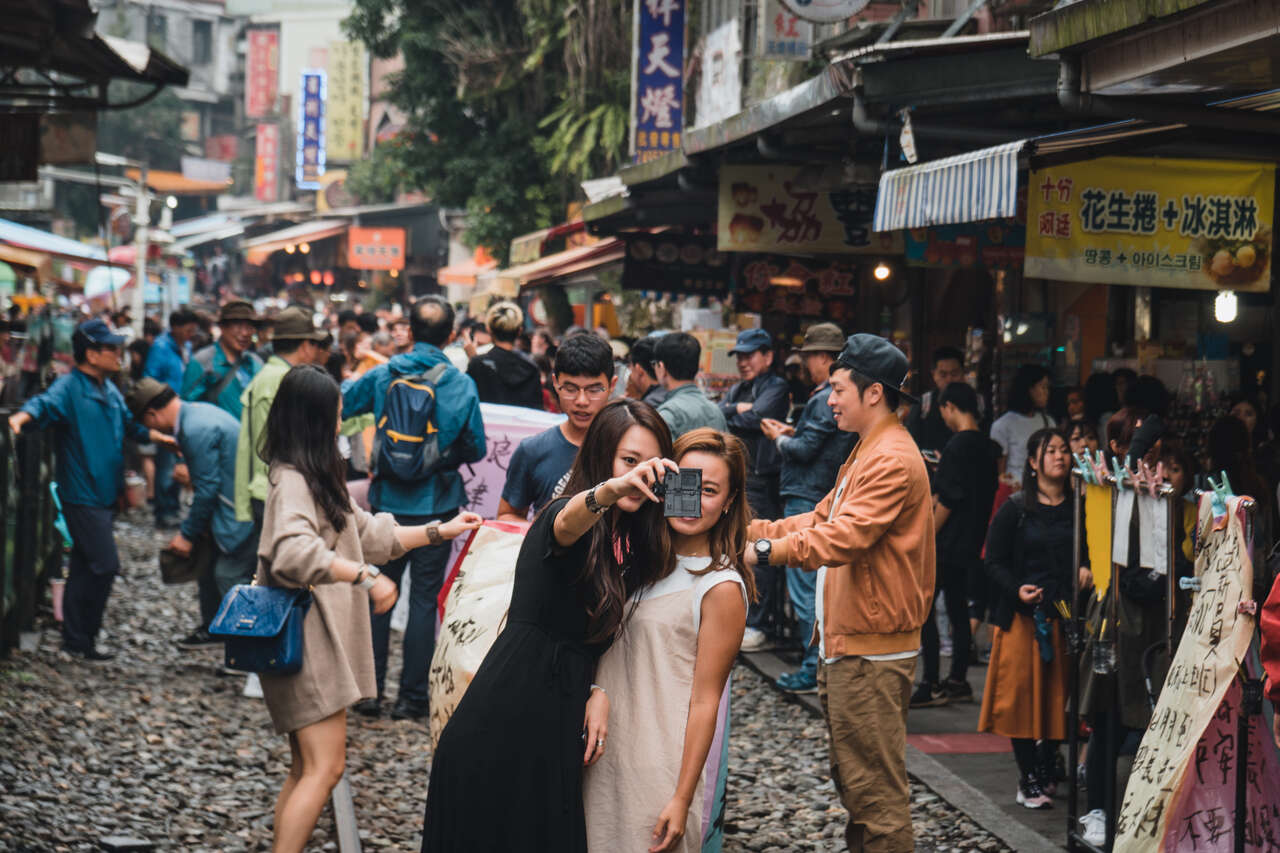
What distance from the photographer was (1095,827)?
5984mm

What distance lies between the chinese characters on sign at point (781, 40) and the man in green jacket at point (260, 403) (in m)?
6.20

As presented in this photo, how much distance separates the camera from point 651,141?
62.0ft

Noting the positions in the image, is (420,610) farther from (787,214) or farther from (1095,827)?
(787,214)

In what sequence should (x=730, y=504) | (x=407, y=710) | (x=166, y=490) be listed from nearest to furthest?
(x=730, y=504)
(x=407, y=710)
(x=166, y=490)

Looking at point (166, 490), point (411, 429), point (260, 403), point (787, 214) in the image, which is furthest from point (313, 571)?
point (166, 490)

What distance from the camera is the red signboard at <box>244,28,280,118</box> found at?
74125 millimetres

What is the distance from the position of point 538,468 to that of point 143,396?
398 cm

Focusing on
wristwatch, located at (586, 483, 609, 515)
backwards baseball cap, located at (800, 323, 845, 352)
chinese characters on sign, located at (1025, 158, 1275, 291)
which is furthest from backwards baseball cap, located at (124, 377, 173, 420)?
wristwatch, located at (586, 483, 609, 515)

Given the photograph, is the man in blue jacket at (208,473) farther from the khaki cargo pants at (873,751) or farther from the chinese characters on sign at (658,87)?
the chinese characters on sign at (658,87)

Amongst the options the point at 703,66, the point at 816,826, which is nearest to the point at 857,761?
the point at 816,826

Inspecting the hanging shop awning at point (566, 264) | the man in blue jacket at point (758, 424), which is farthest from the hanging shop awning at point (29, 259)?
the man in blue jacket at point (758, 424)

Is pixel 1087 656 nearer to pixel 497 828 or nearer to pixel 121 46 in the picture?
pixel 497 828

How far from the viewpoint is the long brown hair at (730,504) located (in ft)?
13.0

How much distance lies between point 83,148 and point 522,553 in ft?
34.3
